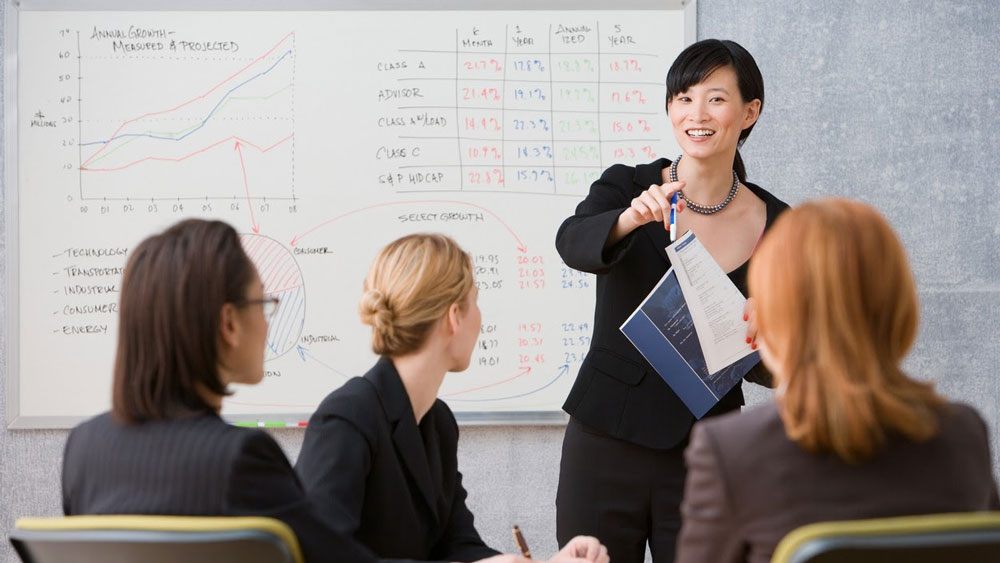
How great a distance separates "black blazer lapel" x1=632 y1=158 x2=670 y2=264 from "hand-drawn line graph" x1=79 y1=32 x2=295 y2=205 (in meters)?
1.31

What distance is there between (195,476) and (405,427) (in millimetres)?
451

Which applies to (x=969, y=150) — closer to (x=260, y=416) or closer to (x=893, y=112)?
(x=893, y=112)

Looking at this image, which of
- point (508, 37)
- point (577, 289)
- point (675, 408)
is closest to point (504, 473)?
point (577, 289)

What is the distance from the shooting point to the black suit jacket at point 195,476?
108 centimetres

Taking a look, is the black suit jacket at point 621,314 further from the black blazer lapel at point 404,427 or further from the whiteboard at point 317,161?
the whiteboard at point 317,161

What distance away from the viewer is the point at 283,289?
289 centimetres

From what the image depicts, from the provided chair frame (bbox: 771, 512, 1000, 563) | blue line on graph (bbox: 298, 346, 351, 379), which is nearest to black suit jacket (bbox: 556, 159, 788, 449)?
chair frame (bbox: 771, 512, 1000, 563)

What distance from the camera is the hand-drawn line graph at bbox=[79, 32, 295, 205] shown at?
2.87 meters

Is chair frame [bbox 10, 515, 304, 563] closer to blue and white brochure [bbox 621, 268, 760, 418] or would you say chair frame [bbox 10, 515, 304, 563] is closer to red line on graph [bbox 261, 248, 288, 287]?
blue and white brochure [bbox 621, 268, 760, 418]

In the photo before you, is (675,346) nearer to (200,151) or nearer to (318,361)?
(318,361)

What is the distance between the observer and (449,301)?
5.05ft

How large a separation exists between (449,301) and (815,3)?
198 cm

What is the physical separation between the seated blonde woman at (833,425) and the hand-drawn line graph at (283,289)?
202 centimetres

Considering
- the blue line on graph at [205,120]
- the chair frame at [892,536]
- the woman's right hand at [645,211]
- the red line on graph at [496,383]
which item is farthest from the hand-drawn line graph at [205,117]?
the chair frame at [892,536]
